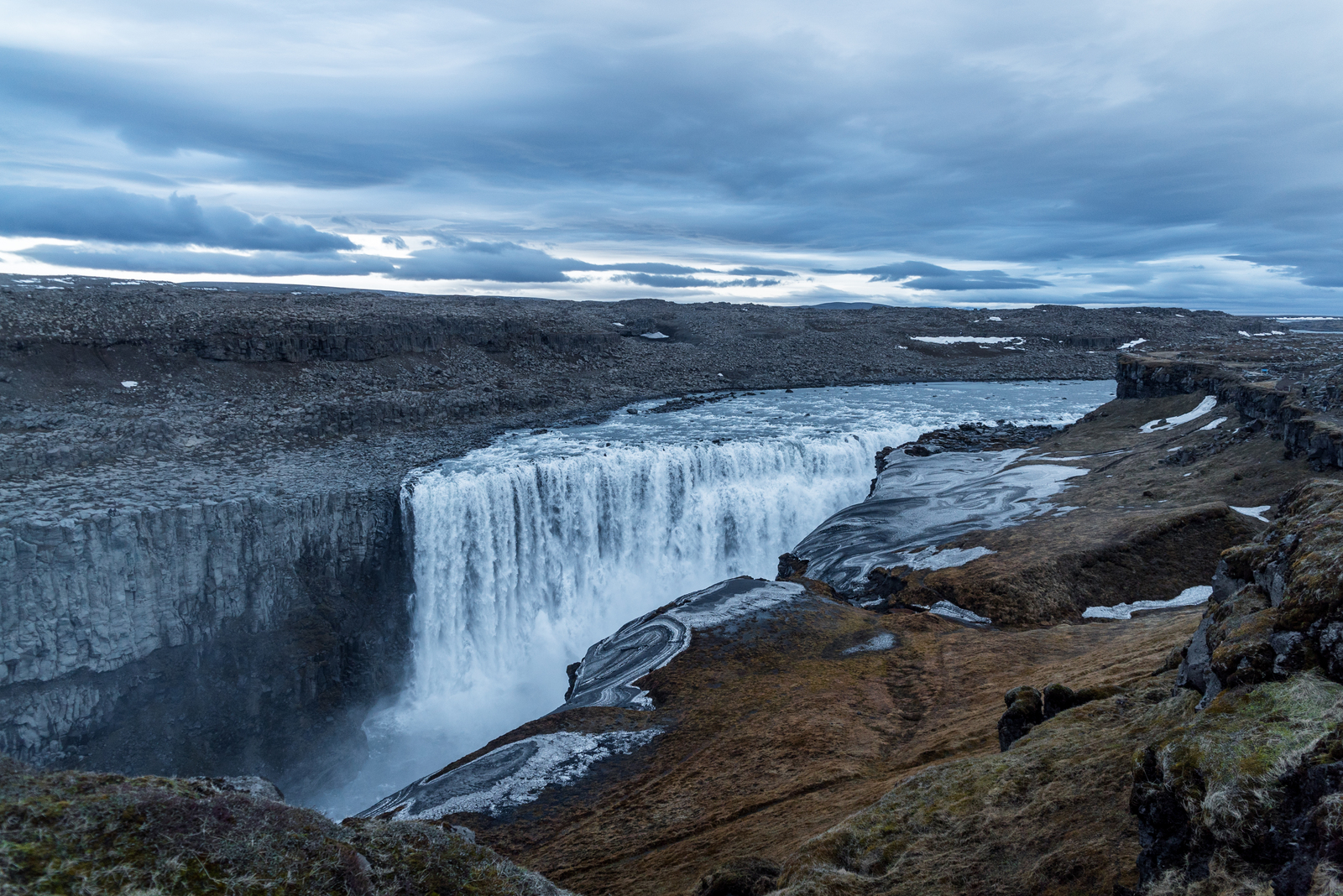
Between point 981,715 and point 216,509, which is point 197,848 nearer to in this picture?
point 981,715

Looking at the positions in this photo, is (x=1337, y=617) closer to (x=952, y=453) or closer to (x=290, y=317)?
(x=952, y=453)

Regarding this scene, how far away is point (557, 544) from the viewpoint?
35.9 metres

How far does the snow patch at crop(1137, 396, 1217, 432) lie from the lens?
135 ft

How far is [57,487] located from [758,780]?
97.7ft

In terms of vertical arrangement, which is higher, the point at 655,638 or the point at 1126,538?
the point at 1126,538

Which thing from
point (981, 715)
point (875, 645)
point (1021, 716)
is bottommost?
point (875, 645)

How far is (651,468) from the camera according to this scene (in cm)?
3825

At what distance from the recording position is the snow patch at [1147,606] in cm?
2098

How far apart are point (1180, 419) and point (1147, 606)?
2662 centimetres

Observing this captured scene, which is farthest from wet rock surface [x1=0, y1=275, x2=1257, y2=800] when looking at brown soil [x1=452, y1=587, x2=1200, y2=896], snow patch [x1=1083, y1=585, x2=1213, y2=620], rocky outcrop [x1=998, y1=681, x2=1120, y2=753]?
snow patch [x1=1083, y1=585, x2=1213, y2=620]

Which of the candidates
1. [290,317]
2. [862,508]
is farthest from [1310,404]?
[290,317]

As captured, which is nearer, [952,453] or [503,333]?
[952,453]

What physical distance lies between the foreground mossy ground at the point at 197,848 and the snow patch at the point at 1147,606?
19.8 m

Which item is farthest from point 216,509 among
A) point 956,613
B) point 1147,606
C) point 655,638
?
point 1147,606
